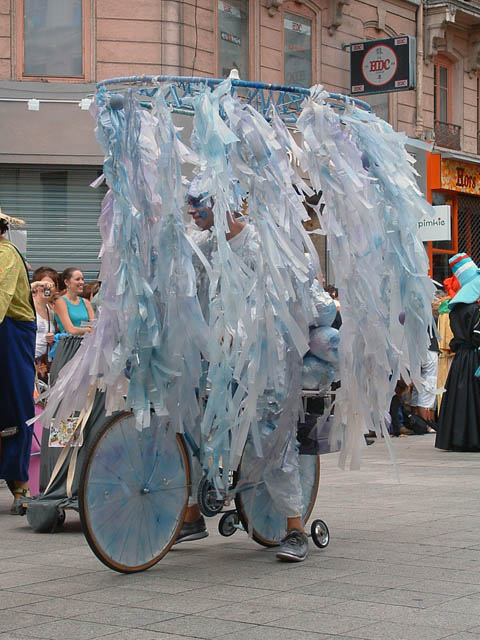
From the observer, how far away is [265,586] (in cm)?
528

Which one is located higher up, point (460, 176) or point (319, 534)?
point (460, 176)

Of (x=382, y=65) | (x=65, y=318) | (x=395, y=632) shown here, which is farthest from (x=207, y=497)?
(x=382, y=65)

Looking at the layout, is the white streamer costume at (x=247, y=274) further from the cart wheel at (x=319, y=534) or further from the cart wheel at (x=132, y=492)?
the cart wheel at (x=319, y=534)

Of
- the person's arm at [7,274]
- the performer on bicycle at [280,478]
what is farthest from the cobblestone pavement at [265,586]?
the person's arm at [7,274]

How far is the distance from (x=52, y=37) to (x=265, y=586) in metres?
14.6

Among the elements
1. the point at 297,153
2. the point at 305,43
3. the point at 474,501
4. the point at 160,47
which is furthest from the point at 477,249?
the point at 297,153

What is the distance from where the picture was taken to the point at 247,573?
18.4ft

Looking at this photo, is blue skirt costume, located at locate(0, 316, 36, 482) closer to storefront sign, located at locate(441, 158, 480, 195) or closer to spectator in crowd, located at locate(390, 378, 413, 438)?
spectator in crowd, located at locate(390, 378, 413, 438)

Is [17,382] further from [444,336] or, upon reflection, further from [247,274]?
[444,336]

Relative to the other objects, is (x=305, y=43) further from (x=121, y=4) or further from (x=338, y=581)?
(x=338, y=581)

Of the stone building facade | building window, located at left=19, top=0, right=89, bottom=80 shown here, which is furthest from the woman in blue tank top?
building window, located at left=19, top=0, right=89, bottom=80

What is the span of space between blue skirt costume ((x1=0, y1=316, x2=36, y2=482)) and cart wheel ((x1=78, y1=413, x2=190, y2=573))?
2286 mm

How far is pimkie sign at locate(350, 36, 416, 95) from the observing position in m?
21.1

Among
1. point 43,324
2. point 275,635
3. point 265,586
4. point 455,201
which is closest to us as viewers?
point 275,635
